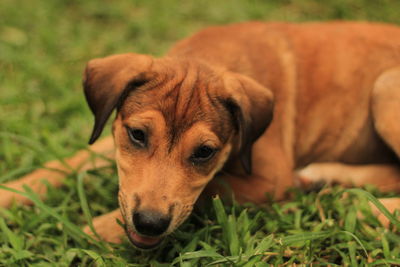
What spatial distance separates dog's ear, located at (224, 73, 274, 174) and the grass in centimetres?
49

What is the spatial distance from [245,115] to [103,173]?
1.51 meters

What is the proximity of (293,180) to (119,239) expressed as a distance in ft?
5.61

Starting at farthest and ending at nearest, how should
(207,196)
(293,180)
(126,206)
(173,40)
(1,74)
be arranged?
(173,40) < (1,74) < (293,180) < (207,196) < (126,206)

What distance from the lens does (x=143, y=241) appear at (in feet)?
11.5

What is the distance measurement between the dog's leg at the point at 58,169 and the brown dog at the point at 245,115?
0.01 meters

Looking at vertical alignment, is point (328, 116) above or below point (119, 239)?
above

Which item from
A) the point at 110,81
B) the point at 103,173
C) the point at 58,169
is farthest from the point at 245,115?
the point at 58,169

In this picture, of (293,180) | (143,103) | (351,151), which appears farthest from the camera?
(351,151)

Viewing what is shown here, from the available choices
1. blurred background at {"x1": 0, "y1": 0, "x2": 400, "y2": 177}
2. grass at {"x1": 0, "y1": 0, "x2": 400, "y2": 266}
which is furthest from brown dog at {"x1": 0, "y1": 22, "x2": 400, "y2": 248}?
blurred background at {"x1": 0, "y1": 0, "x2": 400, "y2": 177}

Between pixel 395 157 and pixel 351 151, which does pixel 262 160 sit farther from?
pixel 395 157

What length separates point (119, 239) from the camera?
12.8 ft

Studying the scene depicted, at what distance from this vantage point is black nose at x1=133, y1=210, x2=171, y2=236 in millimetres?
3230

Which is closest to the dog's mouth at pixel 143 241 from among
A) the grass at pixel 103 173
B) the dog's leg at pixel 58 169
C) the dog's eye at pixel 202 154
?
the grass at pixel 103 173

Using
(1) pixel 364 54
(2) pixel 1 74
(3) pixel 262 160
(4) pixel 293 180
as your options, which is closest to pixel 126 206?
(3) pixel 262 160
